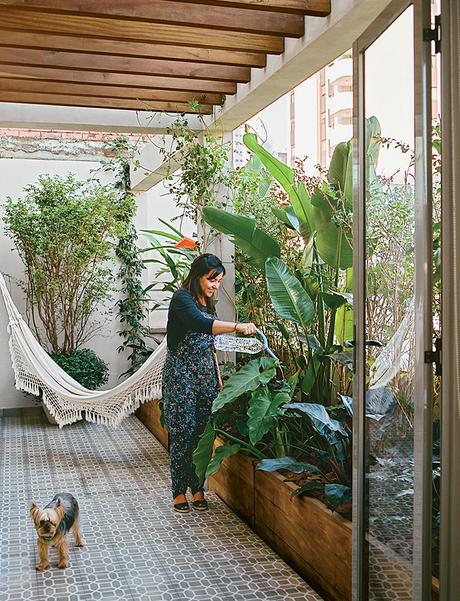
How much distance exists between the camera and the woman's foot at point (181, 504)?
449 centimetres

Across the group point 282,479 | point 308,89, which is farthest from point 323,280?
point 308,89

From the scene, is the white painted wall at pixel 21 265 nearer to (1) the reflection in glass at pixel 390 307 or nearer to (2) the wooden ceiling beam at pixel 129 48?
(2) the wooden ceiling beam at pixel 129 48

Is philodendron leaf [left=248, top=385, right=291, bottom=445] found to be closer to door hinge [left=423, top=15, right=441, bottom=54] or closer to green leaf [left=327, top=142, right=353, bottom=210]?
green leaf [left=327, top=142, right=353, bottom=210]

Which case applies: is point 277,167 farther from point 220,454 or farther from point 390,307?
point 390,307

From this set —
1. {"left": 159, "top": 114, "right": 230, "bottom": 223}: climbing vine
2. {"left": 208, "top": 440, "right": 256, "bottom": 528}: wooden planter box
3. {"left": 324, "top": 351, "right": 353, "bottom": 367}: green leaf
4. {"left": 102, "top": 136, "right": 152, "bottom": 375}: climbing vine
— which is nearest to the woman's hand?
{"left": 208, "top": 440, "right": 256, "bottom": 528}: wooden planter box

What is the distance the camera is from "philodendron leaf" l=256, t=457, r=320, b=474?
3.71 m

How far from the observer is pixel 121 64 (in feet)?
14.0

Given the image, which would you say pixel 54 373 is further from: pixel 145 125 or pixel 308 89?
pixel 308 89

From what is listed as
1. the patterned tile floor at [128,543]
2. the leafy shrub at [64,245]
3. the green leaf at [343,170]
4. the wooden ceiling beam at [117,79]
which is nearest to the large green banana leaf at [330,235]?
the green leaf at [343,170]

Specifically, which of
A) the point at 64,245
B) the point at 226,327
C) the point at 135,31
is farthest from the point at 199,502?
the point at 64,245

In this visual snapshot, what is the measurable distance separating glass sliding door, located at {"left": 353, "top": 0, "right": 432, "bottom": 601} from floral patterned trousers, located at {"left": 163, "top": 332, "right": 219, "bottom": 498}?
173cm

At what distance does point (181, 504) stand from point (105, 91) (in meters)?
2.45

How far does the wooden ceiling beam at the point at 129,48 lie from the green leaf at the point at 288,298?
1078 millimetres

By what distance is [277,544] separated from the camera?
150 inches
